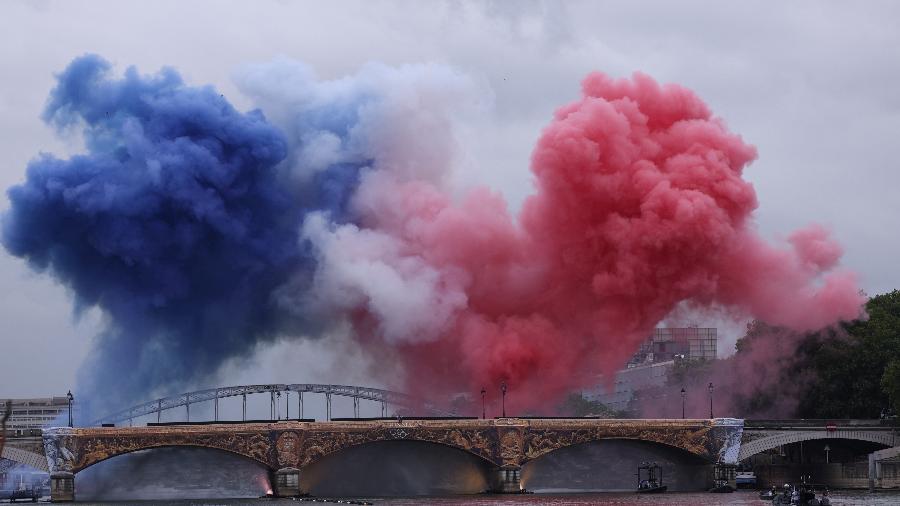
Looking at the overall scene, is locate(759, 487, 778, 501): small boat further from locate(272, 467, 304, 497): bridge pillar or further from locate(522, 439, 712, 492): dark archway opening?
locate(272, 467, 304, 497): bridge pillar

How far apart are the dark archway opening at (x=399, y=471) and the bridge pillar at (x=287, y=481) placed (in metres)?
8.68

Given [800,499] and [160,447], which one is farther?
[160,447]

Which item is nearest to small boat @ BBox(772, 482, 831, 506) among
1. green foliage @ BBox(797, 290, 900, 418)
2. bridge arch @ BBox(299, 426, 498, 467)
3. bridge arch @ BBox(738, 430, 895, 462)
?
bridge arch @ BBox(738, 430, 895, 462)

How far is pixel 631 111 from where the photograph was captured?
370ft

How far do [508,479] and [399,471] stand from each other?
13.6m

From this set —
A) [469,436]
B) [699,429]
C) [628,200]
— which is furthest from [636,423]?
[628,200]

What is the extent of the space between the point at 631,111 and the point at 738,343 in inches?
2245

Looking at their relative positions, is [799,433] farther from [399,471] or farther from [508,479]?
[399,471]

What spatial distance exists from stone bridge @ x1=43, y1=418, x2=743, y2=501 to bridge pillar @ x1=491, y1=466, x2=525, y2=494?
0.27 feet

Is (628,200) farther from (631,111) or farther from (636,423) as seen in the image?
(636,423)

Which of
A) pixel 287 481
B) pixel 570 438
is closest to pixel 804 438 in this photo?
pixel 570 438

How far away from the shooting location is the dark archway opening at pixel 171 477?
129250mm

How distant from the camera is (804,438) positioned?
130m

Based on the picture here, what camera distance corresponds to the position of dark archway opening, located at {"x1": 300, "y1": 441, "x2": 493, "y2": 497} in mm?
130125
